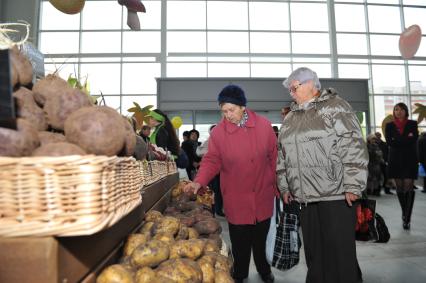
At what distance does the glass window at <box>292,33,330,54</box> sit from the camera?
13.9 m

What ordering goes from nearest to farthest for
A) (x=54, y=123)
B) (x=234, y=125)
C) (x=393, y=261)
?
(x=54, y=123) → (x=234, y=125) → (x=393, y=261)

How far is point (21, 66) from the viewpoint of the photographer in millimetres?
1104

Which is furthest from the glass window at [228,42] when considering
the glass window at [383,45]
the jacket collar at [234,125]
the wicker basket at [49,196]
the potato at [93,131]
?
the wicker basket at [49,196]

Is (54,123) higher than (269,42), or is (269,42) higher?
(269,42)

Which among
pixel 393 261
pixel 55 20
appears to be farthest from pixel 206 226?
pixel 55 20

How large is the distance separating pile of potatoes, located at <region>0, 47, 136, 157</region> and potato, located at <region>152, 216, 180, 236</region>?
0.70 meters

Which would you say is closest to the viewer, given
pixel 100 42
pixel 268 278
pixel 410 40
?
pixel 268 278

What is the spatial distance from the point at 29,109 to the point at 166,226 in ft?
2.92

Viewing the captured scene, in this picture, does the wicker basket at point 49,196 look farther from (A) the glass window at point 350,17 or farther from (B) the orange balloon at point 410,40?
(A) the glass window at point 350,17

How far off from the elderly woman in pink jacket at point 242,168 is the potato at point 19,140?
1.60 meters

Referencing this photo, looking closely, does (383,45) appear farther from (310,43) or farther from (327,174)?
(327,174)

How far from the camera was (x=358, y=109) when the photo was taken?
37.8 ft

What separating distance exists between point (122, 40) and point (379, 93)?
1032cm

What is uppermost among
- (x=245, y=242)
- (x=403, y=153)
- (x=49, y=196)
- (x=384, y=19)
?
(x=384, y=19)
